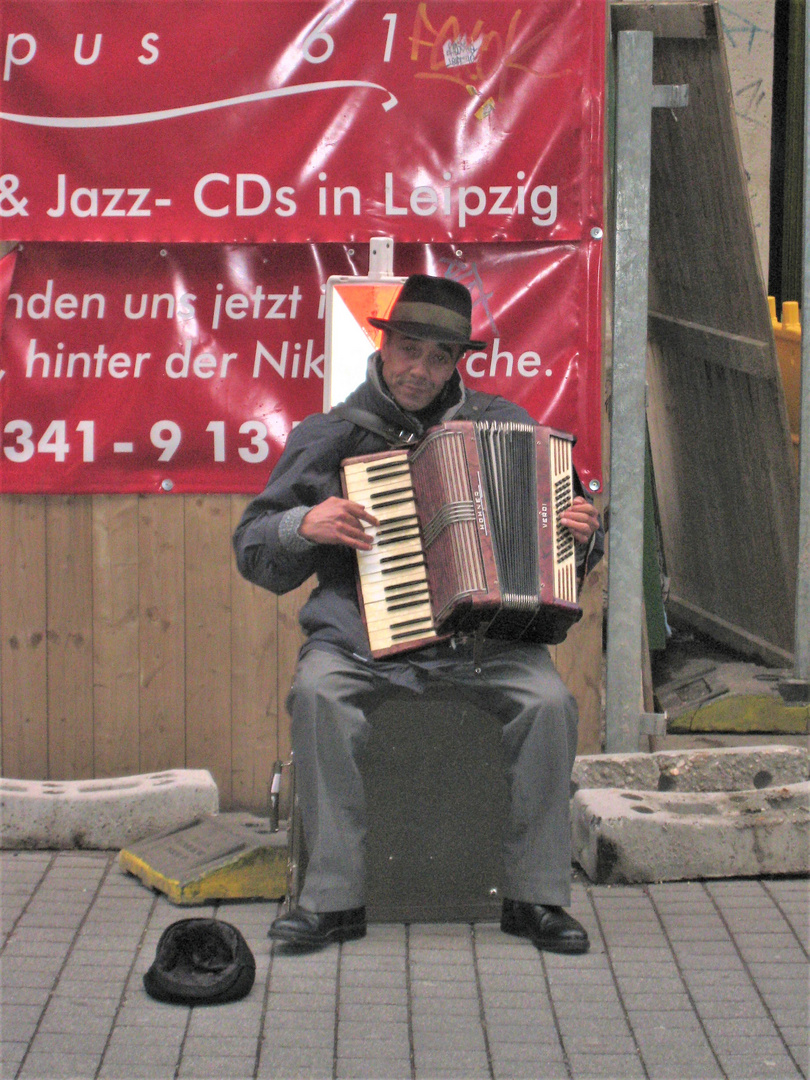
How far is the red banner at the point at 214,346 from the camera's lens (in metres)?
4.86

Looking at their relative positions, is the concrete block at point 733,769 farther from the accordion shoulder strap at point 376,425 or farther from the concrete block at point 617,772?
the accordion shoulder strap at point 376,425

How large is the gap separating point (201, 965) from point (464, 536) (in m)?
1.24

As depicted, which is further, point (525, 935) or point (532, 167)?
point (532, 167)

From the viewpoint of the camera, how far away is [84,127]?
4.80 metres

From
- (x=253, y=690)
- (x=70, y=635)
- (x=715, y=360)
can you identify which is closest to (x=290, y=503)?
(x=253, y=690)

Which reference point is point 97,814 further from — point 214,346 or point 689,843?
point 689,843

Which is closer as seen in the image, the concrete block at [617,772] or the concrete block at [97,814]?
the concrete block at [97,814]

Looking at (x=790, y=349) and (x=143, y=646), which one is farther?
(x=790, y=349)

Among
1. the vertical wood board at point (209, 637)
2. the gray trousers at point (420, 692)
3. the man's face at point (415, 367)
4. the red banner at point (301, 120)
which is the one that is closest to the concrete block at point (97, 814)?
the vertical wood board at point (209, 637)

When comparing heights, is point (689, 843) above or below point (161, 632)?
below

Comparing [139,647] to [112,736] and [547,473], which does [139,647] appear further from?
[547,473]

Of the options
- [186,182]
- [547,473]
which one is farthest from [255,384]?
[547,473]

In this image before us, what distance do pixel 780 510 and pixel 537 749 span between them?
192 centimetres

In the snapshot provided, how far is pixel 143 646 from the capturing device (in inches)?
196
